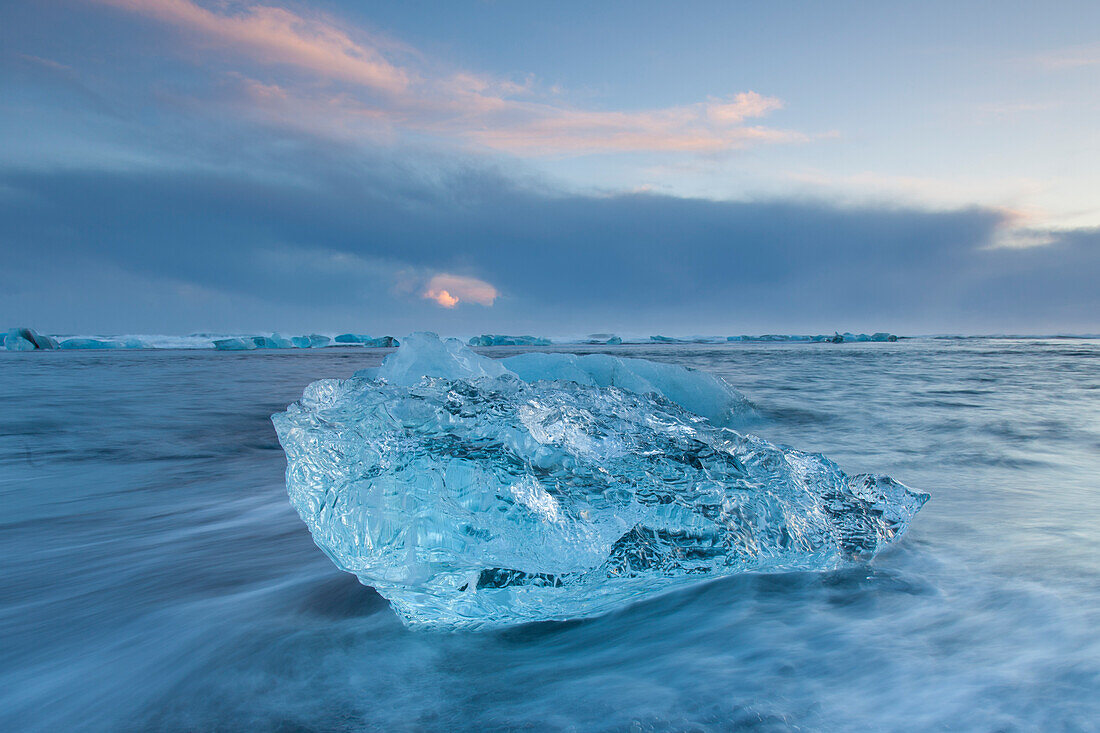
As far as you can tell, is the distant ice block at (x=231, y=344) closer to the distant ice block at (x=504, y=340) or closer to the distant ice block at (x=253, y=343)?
the distant ice block at (x=253, y=343)

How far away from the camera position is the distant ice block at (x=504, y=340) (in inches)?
1866

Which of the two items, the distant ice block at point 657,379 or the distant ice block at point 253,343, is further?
the distant ice block at point 253,343

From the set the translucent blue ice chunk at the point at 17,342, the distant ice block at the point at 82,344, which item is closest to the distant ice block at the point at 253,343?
the distant ice block at the point at 82,344

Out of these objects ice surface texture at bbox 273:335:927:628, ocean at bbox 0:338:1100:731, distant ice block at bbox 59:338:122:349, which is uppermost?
distant ice block at bbox 59:338:122:349

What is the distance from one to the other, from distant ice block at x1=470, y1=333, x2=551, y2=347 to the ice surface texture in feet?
147

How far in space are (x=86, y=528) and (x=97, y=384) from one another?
1020cm

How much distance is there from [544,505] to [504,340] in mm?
46862

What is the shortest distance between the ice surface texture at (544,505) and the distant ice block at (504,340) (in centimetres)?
4471

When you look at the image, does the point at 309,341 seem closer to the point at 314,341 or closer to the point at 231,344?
the point at 314,341

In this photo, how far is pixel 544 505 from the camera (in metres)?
1.63

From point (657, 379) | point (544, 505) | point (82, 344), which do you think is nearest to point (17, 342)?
point (82, 344)

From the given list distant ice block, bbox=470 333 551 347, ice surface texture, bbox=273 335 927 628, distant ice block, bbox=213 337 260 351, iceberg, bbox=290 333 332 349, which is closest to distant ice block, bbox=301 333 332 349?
iceberg, bbox=290 333 332 349

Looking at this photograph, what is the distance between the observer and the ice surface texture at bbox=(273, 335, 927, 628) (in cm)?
158

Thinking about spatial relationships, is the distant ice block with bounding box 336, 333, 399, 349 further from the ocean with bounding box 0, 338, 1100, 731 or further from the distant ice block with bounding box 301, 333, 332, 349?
the ocean with bounding box 0, 338, 1100, 731
